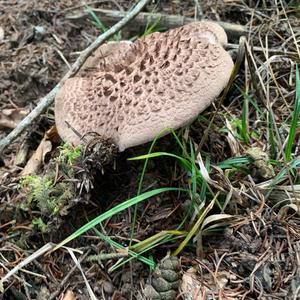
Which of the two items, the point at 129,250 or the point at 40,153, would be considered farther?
the point at 40,153

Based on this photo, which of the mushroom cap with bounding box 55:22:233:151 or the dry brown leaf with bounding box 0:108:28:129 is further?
the dry brown leaf with bounding box 0:108:28:129

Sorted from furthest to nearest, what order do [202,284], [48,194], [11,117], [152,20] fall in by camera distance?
[152,20] → [11,117] → [48,194] → [202,284]

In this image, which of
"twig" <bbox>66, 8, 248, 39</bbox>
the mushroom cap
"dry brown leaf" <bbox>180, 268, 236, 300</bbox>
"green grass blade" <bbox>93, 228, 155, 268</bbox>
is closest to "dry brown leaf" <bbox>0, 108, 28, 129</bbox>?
the mushroom cap

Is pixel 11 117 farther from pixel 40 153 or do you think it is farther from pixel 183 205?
pixel 183 205

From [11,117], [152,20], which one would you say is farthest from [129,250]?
[152,20]

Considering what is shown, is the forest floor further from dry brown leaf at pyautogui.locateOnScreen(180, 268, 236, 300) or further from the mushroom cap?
the mushroom cap

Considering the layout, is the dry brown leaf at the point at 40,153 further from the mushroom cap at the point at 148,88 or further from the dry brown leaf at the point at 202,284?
the dry brown leaf at the point at 202,284

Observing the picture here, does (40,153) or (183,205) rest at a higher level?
(40,153)
